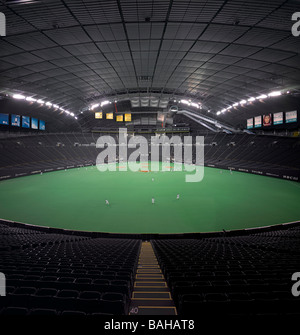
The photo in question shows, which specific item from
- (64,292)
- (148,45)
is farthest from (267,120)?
(64,292)

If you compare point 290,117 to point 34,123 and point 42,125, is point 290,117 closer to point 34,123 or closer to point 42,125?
point 34,123

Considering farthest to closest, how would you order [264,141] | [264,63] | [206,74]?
[264,141], [206,74], [264,63]

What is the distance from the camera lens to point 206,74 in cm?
3162

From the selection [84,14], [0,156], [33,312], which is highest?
[84,14]

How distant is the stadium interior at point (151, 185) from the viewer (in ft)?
11.2

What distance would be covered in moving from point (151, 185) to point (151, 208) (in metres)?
9.47

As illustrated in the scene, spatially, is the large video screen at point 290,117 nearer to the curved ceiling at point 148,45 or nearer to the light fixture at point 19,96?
the curved ceiling at point 148,45

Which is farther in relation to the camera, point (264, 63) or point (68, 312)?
point (264, 63)

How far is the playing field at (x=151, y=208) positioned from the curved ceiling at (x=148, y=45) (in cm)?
1663

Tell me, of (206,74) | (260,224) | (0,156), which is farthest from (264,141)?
(0,156)

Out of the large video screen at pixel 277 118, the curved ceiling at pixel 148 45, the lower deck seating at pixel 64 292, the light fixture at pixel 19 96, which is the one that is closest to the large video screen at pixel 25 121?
the light fixture at pixel 19 96

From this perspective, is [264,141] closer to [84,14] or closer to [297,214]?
[297,214]

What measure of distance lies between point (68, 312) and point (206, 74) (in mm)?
36266

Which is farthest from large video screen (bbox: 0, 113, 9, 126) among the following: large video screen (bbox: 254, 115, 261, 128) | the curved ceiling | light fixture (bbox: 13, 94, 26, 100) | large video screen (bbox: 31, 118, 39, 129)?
large video screen (bbox: 254, 115, 261, 128)
